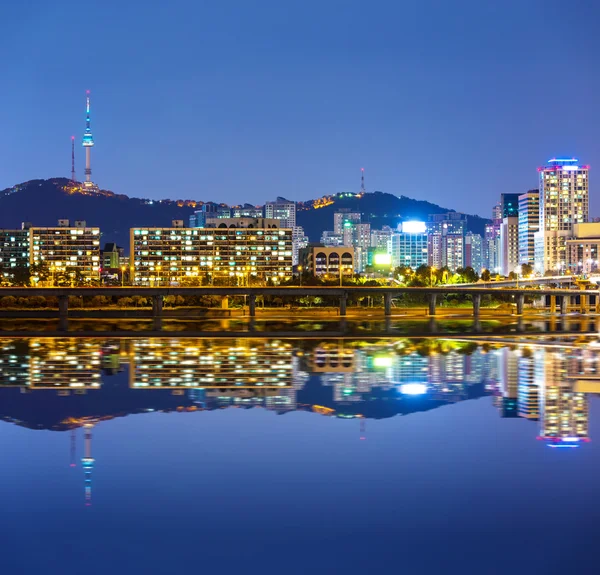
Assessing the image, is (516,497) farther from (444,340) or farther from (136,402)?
(444,340)

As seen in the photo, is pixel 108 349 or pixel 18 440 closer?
pixel 18 440

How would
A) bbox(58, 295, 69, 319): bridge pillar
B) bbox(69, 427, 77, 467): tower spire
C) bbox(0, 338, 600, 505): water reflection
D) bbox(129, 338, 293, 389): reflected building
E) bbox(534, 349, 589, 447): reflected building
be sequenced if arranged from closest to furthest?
bbox(69, 427, 77, 467): tower spire, bbox(534, 349, 589, 447): reflected building, bbox(0, 338, 600, 505): water reflection, bbox(129, 338, 293, 389): reflected building, bbox(58, 295, 69, 319): bridge pillar

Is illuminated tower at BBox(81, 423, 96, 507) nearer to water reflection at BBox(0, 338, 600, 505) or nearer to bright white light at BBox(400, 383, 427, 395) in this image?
water reflection at BBox(0, 338, 600, 505)

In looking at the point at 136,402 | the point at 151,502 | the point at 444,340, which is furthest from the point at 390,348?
the point at 151,502

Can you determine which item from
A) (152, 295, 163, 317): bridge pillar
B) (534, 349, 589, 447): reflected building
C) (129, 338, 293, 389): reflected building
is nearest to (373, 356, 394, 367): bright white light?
(129, 338, 293, 389): reflected building

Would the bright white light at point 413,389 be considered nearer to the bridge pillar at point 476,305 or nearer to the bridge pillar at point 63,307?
the bridge pillar at point 63,307

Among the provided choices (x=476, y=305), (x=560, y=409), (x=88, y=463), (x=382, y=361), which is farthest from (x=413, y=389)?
(x=476, y=305)
